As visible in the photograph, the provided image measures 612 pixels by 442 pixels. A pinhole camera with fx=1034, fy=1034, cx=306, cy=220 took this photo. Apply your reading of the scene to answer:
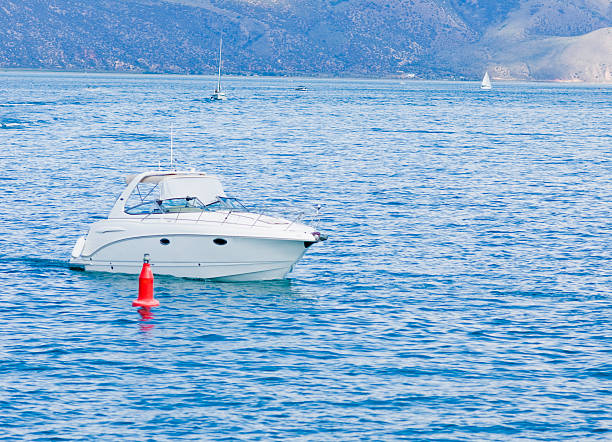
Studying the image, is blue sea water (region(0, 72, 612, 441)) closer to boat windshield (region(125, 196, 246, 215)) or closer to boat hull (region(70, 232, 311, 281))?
boat hull (region(70, 232, 311, 281))

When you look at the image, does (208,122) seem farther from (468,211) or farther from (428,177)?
(468,211)

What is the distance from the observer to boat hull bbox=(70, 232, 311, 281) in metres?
29.8

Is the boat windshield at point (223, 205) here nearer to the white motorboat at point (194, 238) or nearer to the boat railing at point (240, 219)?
the white motorboat at point (194, 238)

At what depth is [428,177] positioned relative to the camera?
220 ft

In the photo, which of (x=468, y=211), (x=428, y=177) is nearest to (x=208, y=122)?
(x=428, y=177)

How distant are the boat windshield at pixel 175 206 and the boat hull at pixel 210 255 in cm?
101

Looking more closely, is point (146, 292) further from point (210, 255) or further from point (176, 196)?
point (176, 196)

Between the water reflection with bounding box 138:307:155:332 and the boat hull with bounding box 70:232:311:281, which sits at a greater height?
the boat hull with bounding box 70:232:311:281

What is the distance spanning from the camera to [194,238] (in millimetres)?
29828

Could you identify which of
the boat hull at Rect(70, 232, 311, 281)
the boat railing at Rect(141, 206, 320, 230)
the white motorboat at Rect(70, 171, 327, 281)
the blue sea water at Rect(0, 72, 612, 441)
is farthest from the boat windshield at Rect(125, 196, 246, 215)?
the blue sea water at Rect(0, 72, 612, 441)

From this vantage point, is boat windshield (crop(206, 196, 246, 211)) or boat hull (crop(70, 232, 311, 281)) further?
boat windshield (crop(206, 196, 246, 211))

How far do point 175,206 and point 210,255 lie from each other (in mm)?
2009

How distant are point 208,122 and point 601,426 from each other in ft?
393

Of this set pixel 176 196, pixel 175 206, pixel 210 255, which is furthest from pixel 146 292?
pixel 176 196
